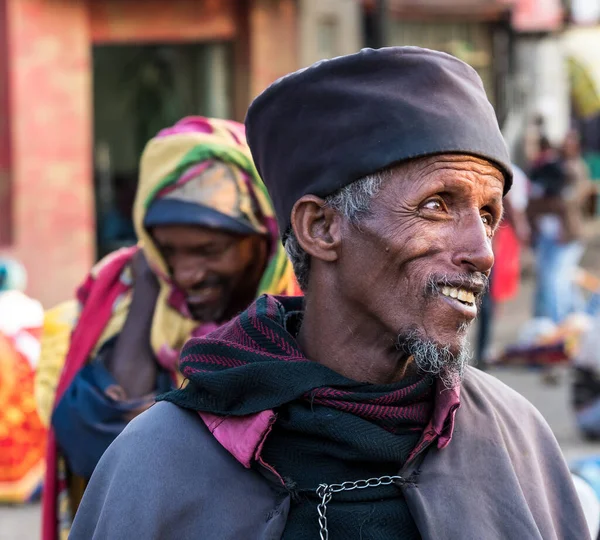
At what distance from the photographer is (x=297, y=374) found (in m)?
2.29

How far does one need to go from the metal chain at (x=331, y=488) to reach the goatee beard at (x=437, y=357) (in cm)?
21

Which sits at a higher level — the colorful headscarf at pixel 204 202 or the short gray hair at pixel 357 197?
the short gray hair at pixel 357 197

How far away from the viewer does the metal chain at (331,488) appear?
86.7 inches

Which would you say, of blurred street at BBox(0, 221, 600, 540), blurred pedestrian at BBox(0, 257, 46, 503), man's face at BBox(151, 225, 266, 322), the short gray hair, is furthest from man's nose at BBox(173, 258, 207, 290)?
blurred pedestrian at BBox(0, 257, 46, 503)

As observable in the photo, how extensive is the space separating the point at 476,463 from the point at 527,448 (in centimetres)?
14

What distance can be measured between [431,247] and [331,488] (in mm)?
486

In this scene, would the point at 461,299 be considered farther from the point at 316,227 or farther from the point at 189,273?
the point at 189,273

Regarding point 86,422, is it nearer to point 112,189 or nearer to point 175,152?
point 175,152

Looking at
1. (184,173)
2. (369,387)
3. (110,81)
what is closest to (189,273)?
(184,173)

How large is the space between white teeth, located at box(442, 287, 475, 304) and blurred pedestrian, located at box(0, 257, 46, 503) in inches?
198

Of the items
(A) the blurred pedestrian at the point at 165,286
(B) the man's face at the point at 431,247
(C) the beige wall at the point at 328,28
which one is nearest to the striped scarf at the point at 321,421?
(B) the man's face at the point at 431,247

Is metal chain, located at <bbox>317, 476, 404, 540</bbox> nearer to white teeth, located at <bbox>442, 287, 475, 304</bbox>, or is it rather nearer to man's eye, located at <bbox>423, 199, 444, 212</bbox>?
white teeth, located at <bbox>442, 287, 475, 304</bbox>

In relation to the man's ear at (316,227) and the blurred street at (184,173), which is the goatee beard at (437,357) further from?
the man's ear at (316,227)

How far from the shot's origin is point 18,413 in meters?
6.94
